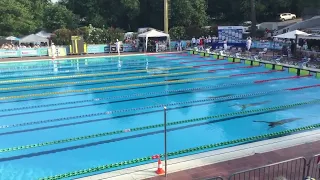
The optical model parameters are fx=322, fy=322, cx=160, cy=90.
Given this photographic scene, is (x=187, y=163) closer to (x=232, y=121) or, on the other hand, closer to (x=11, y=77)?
(x=232, y=121)

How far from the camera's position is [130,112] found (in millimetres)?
10133

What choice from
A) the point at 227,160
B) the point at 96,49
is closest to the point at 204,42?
the point at 96,49

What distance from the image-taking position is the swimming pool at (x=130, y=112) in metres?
7.11

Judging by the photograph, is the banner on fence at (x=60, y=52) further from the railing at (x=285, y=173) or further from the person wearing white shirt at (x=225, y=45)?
the railing at (x=285, y=173)

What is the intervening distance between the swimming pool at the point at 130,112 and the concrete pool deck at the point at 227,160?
775 millimetres

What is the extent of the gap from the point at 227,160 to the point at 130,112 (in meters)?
4.84

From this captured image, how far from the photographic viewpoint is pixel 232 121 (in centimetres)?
916

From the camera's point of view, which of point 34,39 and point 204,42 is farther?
point 204,42

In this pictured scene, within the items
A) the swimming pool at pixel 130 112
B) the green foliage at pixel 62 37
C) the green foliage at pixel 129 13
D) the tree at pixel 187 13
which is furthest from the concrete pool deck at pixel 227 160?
the tree at pixel 187 13

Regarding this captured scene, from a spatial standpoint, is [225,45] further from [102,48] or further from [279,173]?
[279,173]

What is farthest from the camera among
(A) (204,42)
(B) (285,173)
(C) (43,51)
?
(A) (204,42)

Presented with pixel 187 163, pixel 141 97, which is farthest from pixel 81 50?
pixel 187 163

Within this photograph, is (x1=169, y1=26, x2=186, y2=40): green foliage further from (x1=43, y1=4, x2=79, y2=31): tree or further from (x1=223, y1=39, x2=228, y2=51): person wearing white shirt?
(x1=43, y1=4, x2=79, y2=31): tree

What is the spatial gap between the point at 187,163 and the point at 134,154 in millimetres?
1757
